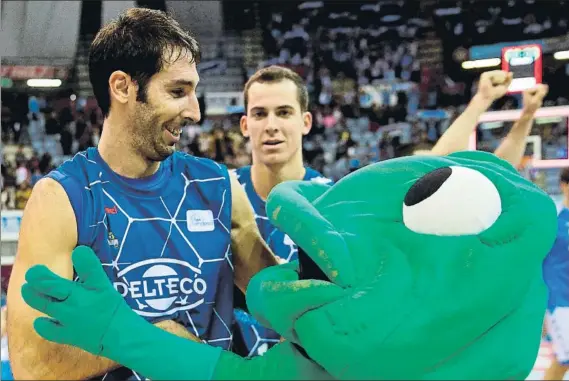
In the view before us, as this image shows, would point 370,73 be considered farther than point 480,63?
Yes

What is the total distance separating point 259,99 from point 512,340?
4.62ft

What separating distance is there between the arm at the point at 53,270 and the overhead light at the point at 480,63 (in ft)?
14.3

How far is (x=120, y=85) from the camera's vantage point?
111 cm

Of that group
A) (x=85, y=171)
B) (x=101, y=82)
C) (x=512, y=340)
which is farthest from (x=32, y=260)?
(x=512, y=340)

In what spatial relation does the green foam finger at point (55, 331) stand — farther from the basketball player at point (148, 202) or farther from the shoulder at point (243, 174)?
the shoulder at point (243, 174)

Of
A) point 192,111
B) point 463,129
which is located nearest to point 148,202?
point 192,111

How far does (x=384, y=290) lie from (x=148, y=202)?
0.57m

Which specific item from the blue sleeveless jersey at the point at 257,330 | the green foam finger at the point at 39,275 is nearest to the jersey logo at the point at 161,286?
the blue sleeveless jersey at the point at 257,330

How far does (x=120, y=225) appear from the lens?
42.5 inches

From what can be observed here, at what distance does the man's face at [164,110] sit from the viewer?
3.53 feet

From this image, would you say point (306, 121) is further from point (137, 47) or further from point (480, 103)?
point (137, 47)

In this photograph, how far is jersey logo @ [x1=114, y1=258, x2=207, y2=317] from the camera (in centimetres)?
107

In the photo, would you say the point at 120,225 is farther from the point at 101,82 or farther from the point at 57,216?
the point at 101,82

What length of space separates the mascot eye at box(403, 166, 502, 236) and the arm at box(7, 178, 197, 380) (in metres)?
0.43
